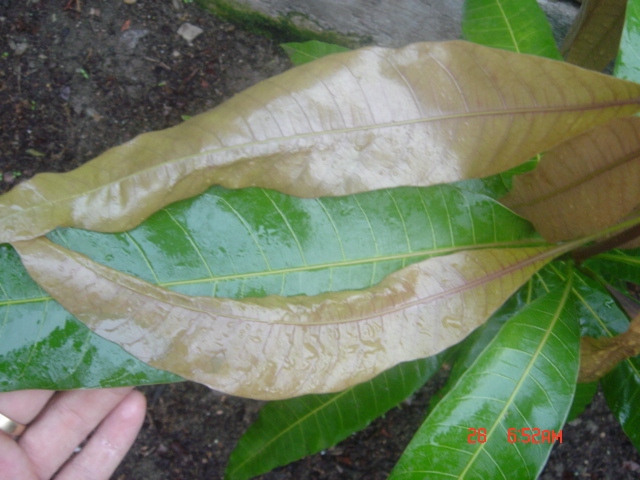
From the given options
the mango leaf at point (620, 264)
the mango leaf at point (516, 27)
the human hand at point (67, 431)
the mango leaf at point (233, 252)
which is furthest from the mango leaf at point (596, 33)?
the human hand at point (67, 431)

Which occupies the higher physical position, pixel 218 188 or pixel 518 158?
pixel 518 158

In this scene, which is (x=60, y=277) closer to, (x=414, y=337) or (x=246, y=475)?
(x=414, y=337)

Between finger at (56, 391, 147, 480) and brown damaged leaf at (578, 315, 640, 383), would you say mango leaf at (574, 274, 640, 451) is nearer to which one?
brown damaged leaf at (578, 315, 640, 383)

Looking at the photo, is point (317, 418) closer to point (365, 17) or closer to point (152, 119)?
point (152, 119)

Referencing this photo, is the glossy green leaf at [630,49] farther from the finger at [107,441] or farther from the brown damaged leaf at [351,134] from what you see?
the finger at [107,441]

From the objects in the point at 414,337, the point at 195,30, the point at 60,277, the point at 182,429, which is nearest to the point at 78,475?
the point at 182,429

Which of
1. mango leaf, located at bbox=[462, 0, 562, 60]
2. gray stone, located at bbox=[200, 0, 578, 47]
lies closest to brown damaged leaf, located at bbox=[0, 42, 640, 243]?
mango leaf, located at bbox=[462, 0, 562, 60]
